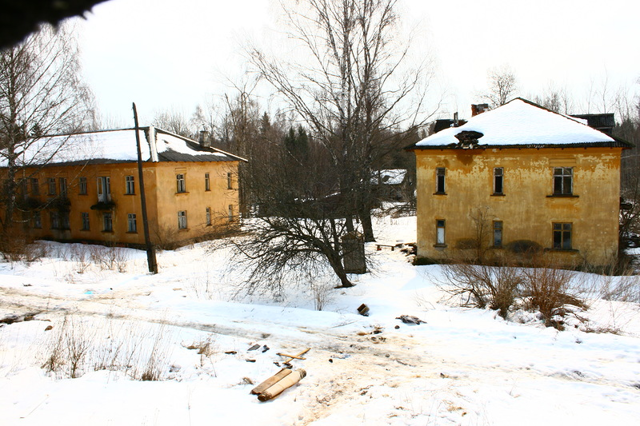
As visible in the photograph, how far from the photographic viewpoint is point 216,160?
99.9 feet

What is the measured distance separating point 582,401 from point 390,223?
2851 centimetres

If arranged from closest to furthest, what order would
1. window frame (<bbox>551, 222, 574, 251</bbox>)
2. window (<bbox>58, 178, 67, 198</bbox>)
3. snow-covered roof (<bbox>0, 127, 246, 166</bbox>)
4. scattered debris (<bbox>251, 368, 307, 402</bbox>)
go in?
1. scattered debris (<bbox>251, 368, 307, 402</bbox>)
2. window frame (<bbox>551, 222, 574, 251</bbox>)
3. snow-covered roof (<bbox>0, 127, 246, 166</bbox>)
4. window (<bbox>58, 178, 67, 198</bbox>)

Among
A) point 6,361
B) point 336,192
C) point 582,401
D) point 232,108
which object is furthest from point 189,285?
point 232,108

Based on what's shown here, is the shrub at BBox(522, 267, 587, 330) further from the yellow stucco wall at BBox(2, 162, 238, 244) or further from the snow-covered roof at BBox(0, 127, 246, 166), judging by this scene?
the snow-covered roof at BBox(0, 127, 246, 166)

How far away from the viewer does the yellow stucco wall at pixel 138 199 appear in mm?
26531

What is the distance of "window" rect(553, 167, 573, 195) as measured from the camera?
19.6 m

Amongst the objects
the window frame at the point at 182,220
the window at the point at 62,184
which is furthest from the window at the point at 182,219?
the window at the point at 62,184

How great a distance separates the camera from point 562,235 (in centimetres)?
1984

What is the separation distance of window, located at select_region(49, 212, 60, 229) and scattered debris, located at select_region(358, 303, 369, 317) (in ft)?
85.8

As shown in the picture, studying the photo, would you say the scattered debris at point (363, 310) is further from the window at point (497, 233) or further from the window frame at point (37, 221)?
the window frame at point (37, 221)

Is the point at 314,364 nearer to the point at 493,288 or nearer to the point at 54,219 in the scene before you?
the point at 493,288

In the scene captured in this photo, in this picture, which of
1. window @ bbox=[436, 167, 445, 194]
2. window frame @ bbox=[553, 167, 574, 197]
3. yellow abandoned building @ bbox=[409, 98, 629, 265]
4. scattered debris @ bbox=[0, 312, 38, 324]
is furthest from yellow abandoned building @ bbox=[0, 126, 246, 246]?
window frame @ bbox=[553, 167, 574, 197]

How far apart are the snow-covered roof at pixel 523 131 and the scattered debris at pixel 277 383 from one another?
15.6 m

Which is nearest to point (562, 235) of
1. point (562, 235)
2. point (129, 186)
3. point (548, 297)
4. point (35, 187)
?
point (562, 235)
